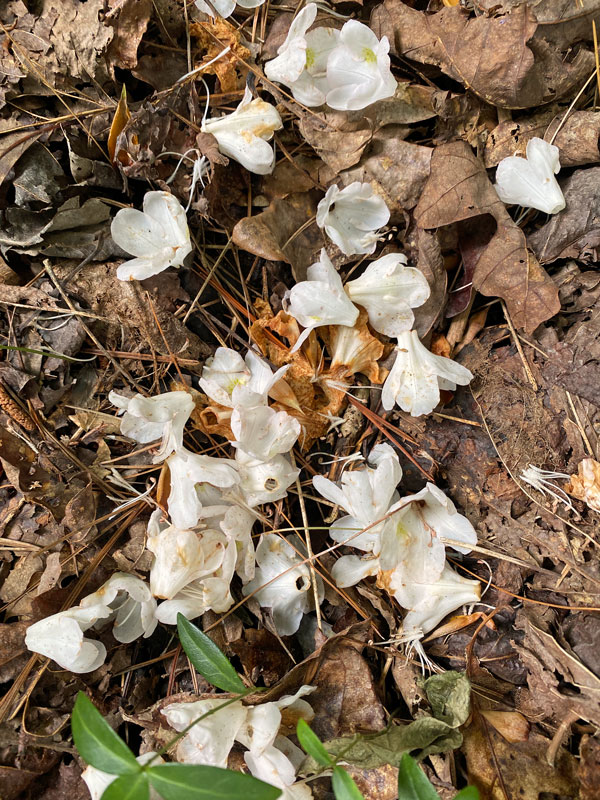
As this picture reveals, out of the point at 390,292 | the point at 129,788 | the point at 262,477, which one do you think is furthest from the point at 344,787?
the point at 390,292

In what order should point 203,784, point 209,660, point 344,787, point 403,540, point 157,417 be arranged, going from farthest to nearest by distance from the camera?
point 403,540 → point 157,417 → point 209,660 → point 344,787 → point 203,784

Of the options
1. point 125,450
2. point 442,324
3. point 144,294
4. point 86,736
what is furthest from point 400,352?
point 86,736

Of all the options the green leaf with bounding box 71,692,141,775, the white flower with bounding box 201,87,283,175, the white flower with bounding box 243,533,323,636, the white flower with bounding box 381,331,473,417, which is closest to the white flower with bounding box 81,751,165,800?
the green leaf with bounding box 71,692,141,775

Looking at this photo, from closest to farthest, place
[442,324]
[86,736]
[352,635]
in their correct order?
[86,736] < [352,635] < [442,324]

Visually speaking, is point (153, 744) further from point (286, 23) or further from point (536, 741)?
point (286, 23)

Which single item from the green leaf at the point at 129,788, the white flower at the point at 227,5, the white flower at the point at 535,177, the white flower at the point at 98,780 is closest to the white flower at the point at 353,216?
the white flower at the point at 535,177

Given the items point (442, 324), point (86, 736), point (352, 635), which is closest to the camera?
point (86, 736)

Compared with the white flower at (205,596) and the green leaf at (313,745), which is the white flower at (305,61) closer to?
A: the white flower at (205,596)

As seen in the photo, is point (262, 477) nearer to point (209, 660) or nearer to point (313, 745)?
point (209, 660)
